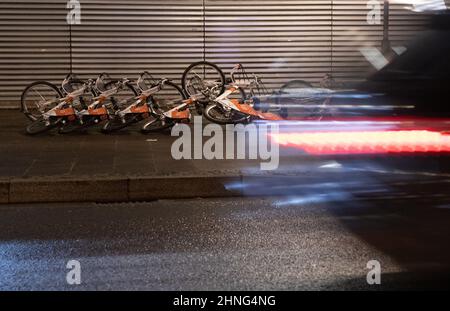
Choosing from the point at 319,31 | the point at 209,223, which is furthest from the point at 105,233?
the point at 319,31

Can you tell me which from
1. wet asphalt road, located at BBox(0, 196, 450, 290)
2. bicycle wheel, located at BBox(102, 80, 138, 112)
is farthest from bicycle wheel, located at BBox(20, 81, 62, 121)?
wet asphalt road, located at BBox(0, 196, 450, 290)

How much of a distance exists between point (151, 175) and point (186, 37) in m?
6.60

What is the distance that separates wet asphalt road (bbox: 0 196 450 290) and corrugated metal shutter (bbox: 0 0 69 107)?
6.88 meters

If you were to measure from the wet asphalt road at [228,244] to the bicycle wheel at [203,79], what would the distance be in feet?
15.8

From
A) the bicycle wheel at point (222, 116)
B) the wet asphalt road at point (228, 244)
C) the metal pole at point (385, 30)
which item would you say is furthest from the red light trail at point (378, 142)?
the metal pole at point (385, 30)

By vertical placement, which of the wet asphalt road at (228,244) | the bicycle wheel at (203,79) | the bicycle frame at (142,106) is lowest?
the wet asphalt road at (228,244)

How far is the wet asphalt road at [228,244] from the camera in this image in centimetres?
577

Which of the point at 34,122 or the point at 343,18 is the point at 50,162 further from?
the point at 343,18

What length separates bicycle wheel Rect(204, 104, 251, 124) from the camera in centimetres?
1322

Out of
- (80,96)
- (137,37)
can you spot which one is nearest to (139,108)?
(80,96)

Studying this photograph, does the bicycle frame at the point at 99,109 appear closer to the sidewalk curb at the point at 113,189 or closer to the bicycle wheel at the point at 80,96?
the bicycle wheel at the point at 80,96

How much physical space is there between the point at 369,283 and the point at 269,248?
129 cm
